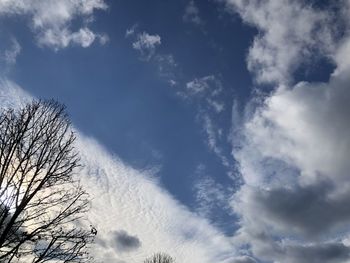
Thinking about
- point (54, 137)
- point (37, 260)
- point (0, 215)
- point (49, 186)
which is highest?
point (54, 137)

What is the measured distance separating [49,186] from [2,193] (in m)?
1.60

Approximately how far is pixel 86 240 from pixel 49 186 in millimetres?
2188

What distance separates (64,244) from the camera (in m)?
10.5

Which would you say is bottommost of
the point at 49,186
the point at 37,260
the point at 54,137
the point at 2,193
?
the point at 37,260

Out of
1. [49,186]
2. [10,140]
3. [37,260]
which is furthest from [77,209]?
[10,140]

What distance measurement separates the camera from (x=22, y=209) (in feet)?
33.9

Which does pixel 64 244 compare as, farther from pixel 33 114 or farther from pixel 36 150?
pixel 33 114

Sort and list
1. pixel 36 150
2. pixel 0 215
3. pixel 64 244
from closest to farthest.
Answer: pixel 0 215 → pixel 64 244 → pixel 36 150

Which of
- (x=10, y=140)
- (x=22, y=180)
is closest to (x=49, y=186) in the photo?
(x=22, y=180)

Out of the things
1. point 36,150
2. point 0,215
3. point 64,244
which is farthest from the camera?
point 36,150

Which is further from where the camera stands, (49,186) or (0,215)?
(49,186)

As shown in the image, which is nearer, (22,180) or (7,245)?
(7,245)

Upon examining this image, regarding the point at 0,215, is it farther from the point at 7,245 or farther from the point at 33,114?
the point at 33,114

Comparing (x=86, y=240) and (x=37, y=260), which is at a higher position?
(x=86, y=240)
